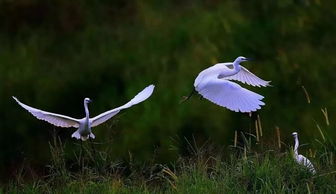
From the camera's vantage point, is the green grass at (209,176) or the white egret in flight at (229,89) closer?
the green grass at (209,176)

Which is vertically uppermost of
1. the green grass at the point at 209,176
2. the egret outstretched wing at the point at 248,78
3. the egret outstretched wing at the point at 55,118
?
the egret outstretched wing at the point at 248,78

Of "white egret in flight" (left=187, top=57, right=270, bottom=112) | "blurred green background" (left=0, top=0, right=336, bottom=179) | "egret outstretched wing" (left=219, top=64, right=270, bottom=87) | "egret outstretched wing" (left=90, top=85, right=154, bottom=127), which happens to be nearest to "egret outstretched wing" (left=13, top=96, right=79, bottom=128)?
"egret outstretched wing" (left=90, top=85, right=154, bottom=127)

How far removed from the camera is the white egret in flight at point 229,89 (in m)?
6.54

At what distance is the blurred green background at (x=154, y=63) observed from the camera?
9414mm

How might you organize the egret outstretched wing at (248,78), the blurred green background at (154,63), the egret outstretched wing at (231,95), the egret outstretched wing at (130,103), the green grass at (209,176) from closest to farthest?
the green grass at (209,176), the egret outstretched wing at (231,95), the egret outstretched wing at (130,103), the egret outstretched wing at (248,78), the blurred green background at (154,63)

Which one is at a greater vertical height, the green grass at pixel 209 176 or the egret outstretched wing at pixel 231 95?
the egret outstretched wing at pixel 231 95

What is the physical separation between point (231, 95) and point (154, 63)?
3215mm

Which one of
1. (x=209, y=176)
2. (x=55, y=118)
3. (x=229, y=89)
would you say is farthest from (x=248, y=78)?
(x=209, y=176)

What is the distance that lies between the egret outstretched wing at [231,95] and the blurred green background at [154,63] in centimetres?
203

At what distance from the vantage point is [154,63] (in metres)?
9.90

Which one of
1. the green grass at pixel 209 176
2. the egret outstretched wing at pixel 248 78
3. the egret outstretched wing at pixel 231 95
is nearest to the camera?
the green grass at pixel 209 176

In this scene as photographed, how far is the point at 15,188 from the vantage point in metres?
6.64

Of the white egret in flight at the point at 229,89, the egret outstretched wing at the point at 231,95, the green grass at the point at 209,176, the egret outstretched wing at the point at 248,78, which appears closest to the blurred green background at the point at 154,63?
the egret outstretched wing at the point at 248,78

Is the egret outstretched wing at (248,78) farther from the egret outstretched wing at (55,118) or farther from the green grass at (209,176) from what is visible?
the egret outstretched wing at (55,118)
